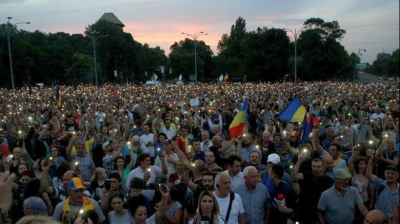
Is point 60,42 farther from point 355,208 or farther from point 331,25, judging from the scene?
Answer: point 355,208

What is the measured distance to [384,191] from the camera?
17.7 feet

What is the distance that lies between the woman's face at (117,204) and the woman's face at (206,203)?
1092mm

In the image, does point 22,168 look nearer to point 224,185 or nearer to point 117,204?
point 117,204

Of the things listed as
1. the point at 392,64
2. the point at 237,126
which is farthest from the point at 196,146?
the point at 392,64

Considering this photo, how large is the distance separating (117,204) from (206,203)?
1.17 meters

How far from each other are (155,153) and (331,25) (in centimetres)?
7755

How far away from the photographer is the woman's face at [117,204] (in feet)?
16.5

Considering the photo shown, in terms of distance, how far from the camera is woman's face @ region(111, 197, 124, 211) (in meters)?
5.02

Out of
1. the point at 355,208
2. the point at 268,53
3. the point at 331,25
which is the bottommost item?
the point at 355,208

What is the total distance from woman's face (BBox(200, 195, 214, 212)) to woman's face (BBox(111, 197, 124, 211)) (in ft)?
3.58

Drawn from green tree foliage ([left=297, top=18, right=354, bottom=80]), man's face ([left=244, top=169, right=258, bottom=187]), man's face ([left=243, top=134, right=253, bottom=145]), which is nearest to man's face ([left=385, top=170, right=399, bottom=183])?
man's face ([left=244, top=169, right=258, bottom=187])

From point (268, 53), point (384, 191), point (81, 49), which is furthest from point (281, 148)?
point (81, 49)

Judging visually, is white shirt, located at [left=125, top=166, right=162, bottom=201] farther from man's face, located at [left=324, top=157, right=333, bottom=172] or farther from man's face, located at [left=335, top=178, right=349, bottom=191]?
man's face, located at [left=335, top=178, right=349, bottom=191]

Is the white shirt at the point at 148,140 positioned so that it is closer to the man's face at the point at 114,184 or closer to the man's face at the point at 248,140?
the man's face at the point at 248,140
